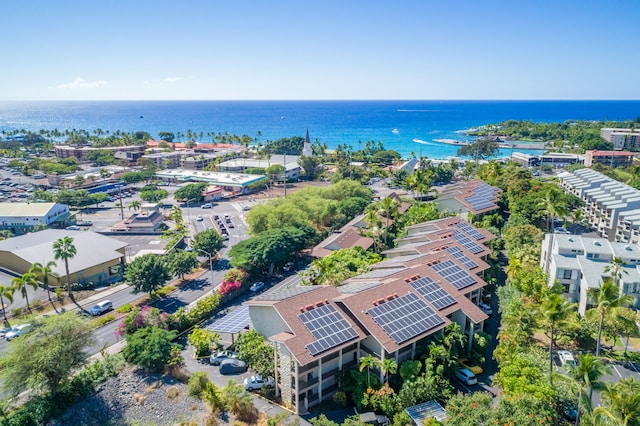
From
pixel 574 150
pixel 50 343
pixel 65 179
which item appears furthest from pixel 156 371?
pixel 574 150

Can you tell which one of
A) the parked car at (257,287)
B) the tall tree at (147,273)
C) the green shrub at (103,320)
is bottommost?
the parked car at (257,287)

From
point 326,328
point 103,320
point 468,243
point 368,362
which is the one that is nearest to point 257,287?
point 103,320

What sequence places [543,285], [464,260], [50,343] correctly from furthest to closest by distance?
1. [464,260]
2. [543,285]
3. [50,343]

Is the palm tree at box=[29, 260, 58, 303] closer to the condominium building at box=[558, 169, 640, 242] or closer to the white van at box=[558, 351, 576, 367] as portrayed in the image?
the white van at box=[558, 351, 576, 367]

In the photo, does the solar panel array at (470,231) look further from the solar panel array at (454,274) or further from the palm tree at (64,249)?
the palm tree at (64,249)

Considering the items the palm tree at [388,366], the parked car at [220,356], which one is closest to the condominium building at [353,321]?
the palm tree at [388,366]

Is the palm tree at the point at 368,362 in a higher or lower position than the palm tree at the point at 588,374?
lower

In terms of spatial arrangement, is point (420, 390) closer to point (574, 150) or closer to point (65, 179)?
point (65, 179)

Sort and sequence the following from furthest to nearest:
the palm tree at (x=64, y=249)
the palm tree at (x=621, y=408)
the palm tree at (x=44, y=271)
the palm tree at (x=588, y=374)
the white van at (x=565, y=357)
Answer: the palm tree at (x=64, y=249) < the palm tree at (x=44, y=271) < the white van at (x=565, y=357) < the palm tree at (x=588, y=374) < the palm tree at (x=621, y=408)
